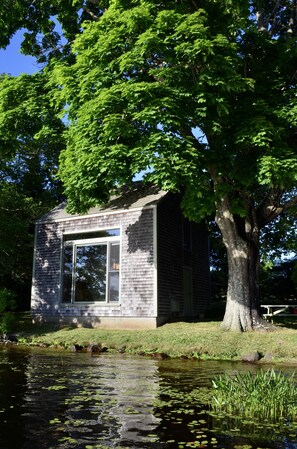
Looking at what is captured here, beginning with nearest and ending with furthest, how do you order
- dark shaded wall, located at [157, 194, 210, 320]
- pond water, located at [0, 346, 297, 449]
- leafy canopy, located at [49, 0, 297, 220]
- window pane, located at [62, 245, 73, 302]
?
pond water, located at [0, 346, 297, 449]
leafy canopy, located at [49, 0, 297, 220]
dark shaded wall, located at [157, 194, 210, 320]
window pane, located at [62, 245, 73, 302]

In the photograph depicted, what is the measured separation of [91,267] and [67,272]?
54.0 inches

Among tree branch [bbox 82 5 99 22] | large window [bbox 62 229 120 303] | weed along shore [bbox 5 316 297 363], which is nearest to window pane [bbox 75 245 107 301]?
large window [bbox 62 229 120 303]

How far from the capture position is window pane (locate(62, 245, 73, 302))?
720 inches

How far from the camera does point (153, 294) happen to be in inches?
629

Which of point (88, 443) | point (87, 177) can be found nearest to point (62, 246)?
point (87, 177)

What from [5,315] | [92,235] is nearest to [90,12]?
[92,235]

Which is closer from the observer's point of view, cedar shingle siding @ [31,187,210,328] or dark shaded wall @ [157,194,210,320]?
cedar shingle siding @ [31,187,210,328]

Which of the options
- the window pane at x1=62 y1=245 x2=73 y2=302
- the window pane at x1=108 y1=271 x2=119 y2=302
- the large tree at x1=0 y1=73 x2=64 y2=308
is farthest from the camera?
the window pane at x1=62 y1=245 x2=73 y2=302

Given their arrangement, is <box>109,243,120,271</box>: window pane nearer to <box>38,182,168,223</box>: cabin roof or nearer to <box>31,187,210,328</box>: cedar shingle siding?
<box>31,187,210,328</box>: cedar shingle siding

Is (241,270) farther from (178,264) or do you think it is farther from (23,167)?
(23,167)

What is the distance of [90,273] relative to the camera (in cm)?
1781

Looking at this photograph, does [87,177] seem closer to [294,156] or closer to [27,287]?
[294,156]

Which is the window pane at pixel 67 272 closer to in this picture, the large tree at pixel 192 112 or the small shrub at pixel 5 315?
the small shrub at pixel 5 315

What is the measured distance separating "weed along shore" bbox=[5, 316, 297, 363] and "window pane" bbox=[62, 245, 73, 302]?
81.0 inches
